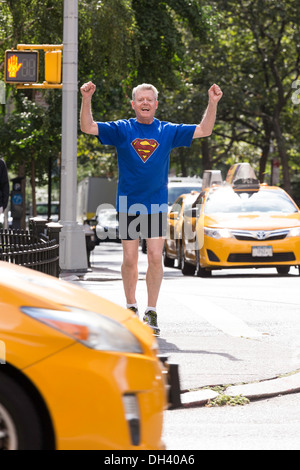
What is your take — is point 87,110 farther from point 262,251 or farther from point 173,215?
point 173,215

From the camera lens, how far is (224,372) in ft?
23.7

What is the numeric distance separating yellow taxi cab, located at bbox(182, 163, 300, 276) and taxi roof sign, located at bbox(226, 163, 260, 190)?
3 cm

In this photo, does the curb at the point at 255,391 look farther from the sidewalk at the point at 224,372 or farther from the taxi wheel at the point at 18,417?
the taxi wheel at the point at 18,417

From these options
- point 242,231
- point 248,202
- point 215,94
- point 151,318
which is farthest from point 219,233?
point 215,94

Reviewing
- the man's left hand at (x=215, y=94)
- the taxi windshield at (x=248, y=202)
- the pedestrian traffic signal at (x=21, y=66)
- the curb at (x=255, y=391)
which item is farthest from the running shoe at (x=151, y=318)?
the pedestrian traffic signal at (x=21, y=66)

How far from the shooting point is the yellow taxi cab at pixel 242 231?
53.5ft

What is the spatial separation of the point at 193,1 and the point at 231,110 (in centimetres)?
1461

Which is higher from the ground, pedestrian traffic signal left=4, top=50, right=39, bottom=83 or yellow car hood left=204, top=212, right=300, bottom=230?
pedestrian traffic signal left=4, top=50, right=39, bottom=83

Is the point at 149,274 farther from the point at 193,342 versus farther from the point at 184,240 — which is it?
the point at 184,240

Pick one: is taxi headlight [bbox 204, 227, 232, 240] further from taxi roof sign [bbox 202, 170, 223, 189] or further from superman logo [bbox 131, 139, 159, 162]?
superman logo [bbox 131, 139, 159, 162]

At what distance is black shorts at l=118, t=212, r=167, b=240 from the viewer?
320 inches

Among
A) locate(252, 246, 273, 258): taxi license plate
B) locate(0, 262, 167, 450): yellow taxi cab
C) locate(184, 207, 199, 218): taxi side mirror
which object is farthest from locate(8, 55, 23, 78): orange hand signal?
locate(0, 262, 167, 450): yellow taxi cab

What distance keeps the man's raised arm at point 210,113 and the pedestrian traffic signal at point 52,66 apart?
939cm

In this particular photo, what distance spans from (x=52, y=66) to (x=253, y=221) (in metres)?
4.18
